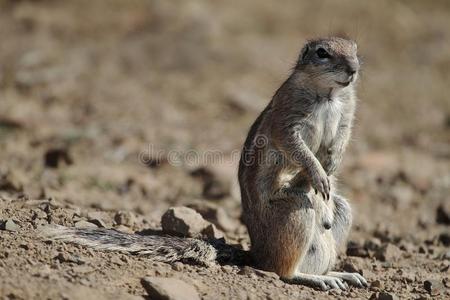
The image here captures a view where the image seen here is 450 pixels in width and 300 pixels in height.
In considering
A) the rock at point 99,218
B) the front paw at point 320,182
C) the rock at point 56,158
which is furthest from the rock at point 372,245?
the rock at point 56,158

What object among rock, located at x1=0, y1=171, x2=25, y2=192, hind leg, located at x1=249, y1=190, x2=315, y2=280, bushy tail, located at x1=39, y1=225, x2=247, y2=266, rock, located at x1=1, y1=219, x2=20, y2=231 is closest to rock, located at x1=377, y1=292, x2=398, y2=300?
hind leg, located at x1=249, y1=190, x2=315, y2=280

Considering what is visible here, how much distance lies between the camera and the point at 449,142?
12805mm

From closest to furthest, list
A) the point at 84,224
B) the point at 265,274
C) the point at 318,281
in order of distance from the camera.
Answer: the point at 265,274, the point at 318,281, the point at 84,224

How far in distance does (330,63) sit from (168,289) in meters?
2.61

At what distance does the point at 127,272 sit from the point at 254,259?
4.21ft

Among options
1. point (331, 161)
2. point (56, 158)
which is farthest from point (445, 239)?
point (56, 158)

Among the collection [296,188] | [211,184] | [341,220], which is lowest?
[211,184]

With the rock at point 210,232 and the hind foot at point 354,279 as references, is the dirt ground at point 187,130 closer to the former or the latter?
the hind foot at point 354,279

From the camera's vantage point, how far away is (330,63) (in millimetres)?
6656

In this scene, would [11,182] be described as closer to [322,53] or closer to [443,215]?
[322,53]

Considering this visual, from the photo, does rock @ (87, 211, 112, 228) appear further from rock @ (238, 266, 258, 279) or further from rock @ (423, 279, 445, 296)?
rock @ (423, 279, 445, 296)

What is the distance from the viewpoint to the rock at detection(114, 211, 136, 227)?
7004mm

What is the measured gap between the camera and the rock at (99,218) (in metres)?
6.67

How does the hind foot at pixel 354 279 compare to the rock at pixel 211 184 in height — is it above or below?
above
